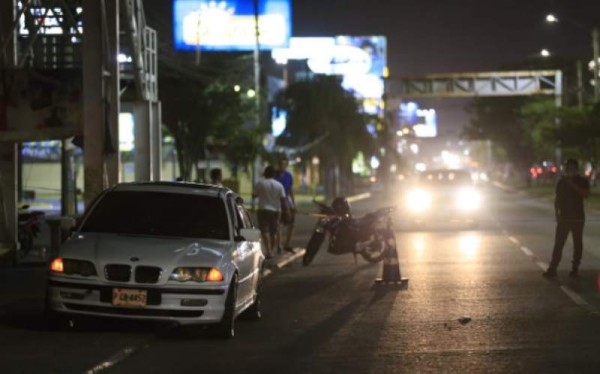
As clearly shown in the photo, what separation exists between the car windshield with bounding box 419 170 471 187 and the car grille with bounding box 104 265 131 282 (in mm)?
26945

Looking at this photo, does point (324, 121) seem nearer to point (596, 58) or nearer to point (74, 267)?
point (596, 58)

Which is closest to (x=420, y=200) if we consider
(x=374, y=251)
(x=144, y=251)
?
(x=374, y=251)

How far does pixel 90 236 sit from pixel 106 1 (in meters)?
8.66

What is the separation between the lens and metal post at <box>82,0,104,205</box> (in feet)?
56.6

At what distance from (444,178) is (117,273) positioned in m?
27.3

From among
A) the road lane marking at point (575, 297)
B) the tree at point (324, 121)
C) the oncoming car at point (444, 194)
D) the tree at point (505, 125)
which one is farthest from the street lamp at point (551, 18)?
the tree at point (505, 125)

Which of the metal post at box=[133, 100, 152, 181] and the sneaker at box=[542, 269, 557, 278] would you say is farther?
the metal post at box=[133, 100, 152, 181]

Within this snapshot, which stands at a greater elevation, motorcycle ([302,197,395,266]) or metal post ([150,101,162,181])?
metal post ([150,101,162,181])

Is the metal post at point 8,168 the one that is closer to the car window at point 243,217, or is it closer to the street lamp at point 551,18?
the car window at point 243,217

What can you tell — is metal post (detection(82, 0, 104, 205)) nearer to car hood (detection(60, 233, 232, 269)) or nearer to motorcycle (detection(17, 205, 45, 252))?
motorcycle (detection(17, 205, 45, 252))

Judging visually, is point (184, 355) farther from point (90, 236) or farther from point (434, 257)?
point (434, 257)

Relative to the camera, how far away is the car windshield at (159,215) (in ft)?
34.9

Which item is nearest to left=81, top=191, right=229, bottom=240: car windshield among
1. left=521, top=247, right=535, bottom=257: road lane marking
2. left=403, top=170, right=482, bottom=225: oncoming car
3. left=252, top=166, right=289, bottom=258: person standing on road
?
left=252, top=166, right=289, bottom=258: person standing on road

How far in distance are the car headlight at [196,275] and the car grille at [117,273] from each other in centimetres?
42
